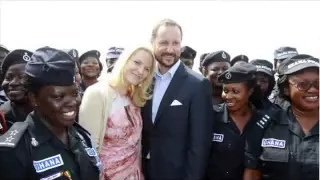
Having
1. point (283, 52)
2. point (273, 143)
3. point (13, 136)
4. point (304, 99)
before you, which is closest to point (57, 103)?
point (13, 136)

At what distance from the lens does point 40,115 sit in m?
2.01

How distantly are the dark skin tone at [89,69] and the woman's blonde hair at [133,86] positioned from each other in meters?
2.44

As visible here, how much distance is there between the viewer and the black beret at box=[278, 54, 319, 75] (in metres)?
2.57

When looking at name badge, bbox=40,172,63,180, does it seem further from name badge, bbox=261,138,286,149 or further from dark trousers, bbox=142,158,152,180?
name badge, bbox=261,138,286,149

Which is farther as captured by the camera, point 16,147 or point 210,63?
point 210,63

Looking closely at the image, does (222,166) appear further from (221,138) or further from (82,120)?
(82,120)

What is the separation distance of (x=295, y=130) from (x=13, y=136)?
1.82 metres

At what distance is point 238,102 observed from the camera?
3.13 metres

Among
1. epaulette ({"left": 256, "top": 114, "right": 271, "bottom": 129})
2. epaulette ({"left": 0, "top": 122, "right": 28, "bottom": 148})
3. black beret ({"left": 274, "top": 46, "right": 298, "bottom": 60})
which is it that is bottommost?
epaulette ({"left": 256, "top": 114, "right": 271, "bottom": 129})

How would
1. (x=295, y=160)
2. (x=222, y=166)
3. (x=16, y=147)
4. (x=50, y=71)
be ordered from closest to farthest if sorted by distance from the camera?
1. (x=16, y=147)
2. (x=50, y=71)
3. (x=295, y=160)
4. (x=222, y=166)

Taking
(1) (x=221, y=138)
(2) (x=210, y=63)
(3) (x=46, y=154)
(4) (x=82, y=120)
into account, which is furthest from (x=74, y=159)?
(2) (x=210, y=63)

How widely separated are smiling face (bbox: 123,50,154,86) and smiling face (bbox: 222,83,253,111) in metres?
0.74

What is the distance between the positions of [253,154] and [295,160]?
1.38 feet

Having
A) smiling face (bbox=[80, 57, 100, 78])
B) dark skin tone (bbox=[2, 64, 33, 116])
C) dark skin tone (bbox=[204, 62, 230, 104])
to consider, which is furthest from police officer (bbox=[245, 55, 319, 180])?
smiling face (bbox=[80, 57, 100, 78])
